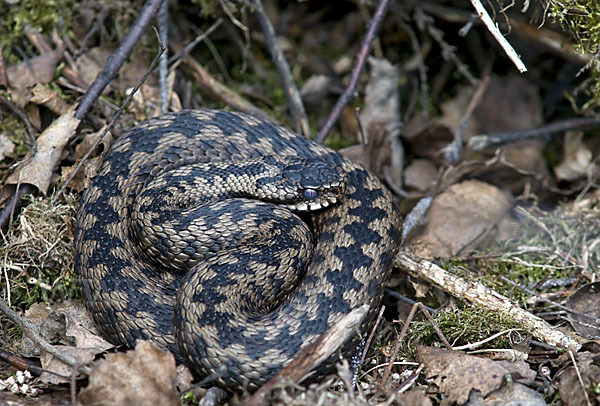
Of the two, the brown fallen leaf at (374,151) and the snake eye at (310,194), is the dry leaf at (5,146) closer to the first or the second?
the snake eye at (310,194)

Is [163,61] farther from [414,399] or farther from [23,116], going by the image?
[414,399]

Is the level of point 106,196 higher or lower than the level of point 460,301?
higher

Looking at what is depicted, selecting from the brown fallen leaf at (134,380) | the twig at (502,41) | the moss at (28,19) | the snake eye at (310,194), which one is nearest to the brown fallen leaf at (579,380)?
the twig at (502,41)

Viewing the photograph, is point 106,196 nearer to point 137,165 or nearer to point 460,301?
point 137,165

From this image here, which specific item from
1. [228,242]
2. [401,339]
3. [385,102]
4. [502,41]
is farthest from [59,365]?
[385,102]

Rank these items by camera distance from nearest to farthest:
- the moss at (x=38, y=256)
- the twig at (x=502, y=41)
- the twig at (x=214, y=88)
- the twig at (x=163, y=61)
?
the twig at (x=502, y=41) → the moss at (x=38, y=256) → the twig at (x=163, y=61) → the twig at (x=214, y=88)

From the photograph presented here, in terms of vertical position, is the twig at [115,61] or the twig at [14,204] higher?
the twig at [115,61]

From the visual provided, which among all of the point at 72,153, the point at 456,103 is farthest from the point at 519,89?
the point at 72,153
